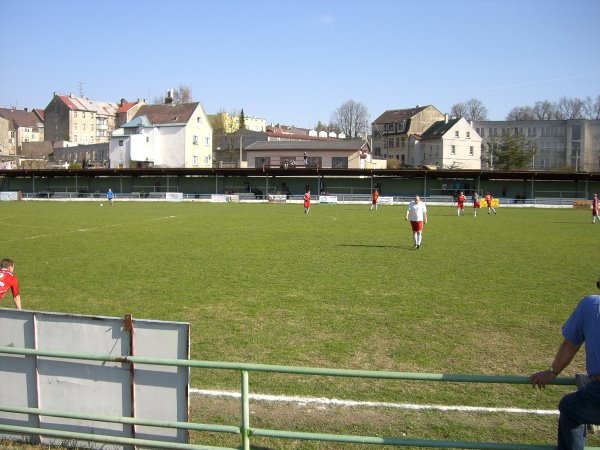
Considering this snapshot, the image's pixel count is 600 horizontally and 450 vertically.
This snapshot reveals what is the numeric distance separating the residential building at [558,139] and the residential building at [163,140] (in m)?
46.1

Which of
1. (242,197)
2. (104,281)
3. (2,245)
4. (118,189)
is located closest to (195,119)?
(118,189)

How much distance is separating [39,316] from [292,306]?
6302mm

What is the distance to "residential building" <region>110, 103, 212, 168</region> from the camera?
266 feet

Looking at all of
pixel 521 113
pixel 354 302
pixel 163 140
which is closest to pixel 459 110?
pixel 521 113

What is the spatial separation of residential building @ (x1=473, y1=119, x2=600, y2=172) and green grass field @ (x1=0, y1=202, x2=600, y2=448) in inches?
2962

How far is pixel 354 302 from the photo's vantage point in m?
11.4

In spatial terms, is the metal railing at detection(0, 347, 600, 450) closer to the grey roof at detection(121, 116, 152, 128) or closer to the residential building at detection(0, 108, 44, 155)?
the grey roof at detection(121, 116, 152, 128)

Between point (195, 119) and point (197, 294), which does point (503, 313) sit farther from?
point (195, 119)

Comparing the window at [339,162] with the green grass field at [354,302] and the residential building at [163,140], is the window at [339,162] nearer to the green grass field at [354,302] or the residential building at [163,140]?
the residential building at [163,140]

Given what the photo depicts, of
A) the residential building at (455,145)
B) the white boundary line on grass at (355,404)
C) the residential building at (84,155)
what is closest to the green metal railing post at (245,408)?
the white boundary line on grass at (355,404)

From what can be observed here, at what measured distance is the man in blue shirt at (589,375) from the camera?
3.88 metres

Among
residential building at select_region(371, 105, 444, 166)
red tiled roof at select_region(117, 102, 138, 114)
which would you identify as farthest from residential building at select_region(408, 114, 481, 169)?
red tiled roof at select_region(117, 102, 138, 114)

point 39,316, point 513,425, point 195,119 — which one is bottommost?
point 513,425

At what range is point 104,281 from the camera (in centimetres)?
1352
